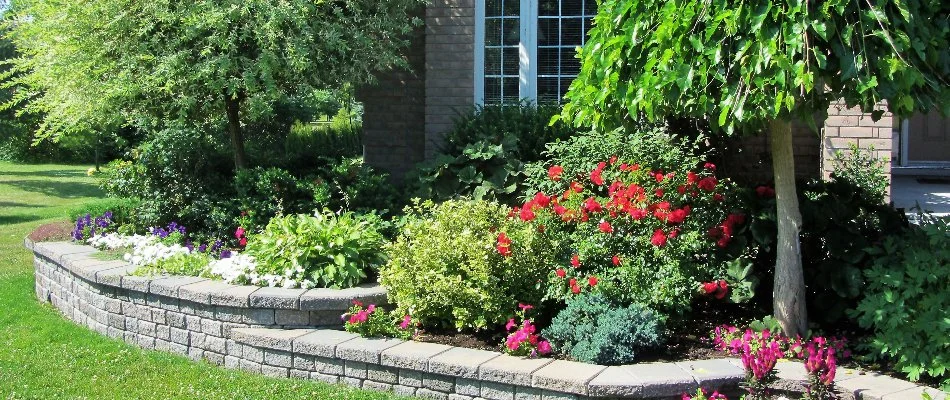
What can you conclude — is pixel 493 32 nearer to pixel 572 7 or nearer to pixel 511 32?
pixel 511 32

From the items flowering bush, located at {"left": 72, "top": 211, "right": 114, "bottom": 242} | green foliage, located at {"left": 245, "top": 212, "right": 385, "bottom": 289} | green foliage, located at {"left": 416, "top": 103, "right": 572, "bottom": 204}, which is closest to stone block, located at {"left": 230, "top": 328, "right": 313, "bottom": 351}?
green foliage, located at {"left": 245, "top": 212, "right": 385, "bottom": 289}

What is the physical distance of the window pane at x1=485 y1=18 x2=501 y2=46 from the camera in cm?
838

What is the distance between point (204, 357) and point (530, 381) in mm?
2446

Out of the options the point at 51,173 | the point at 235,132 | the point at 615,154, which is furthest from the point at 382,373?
the point at 51,173

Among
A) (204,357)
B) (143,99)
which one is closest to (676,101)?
(204,357)

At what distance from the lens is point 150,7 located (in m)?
6.72

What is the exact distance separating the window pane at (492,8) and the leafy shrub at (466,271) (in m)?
3.45

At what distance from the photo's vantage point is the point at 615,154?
233 inches

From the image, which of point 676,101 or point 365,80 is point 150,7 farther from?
point 676,101

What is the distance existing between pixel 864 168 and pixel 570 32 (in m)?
2.90

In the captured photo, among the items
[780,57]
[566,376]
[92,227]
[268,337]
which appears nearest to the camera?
[780,57]

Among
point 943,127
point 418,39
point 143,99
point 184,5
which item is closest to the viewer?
point 184,5

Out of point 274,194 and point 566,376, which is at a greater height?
point 274,194

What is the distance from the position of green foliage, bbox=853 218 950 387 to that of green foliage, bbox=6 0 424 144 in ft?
14.1
